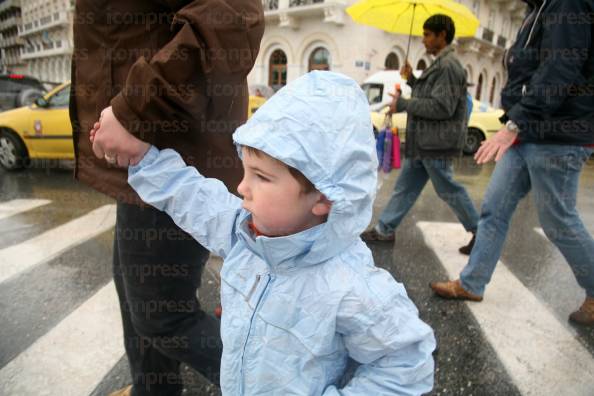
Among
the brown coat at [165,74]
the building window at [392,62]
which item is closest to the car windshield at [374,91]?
the building window at [392,62]

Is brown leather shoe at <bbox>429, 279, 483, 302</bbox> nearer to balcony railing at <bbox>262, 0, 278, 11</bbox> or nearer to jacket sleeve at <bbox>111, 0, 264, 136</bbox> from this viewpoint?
jacket sleeve at <bbox>111, 0, 264, 136</bbox>

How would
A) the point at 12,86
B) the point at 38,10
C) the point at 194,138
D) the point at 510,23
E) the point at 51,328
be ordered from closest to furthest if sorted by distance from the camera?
the point at 194,138
the point at 51,328
the point at 12,86
the point at 510,23
the point at 38,10

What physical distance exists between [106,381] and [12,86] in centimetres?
1205

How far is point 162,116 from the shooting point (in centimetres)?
130

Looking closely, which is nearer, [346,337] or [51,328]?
[346,337]

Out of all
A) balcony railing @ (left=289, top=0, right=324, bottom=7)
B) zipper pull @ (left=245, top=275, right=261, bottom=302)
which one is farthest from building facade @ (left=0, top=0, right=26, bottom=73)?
zipper pull @ (left=245, top=275, right=261, bottom=302)

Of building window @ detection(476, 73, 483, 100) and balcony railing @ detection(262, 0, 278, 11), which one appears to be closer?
balcony railing @ detection(262, 0, 278, 11)

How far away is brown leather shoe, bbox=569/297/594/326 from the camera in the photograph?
2680 millimetres

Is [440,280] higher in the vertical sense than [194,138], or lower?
lower

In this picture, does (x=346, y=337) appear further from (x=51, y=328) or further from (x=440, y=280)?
(x=440, y=280)

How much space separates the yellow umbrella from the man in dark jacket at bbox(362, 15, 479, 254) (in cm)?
125

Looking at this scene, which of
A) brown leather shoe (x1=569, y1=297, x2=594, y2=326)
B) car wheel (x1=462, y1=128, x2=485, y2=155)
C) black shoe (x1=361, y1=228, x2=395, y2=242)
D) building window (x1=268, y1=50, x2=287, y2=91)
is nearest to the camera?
brown leather shoe (x1=569, y1=297, x2=594, y2=326)

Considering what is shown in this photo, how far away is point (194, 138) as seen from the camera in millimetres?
1502

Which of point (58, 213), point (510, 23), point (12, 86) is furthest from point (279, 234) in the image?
point (510, 23)
